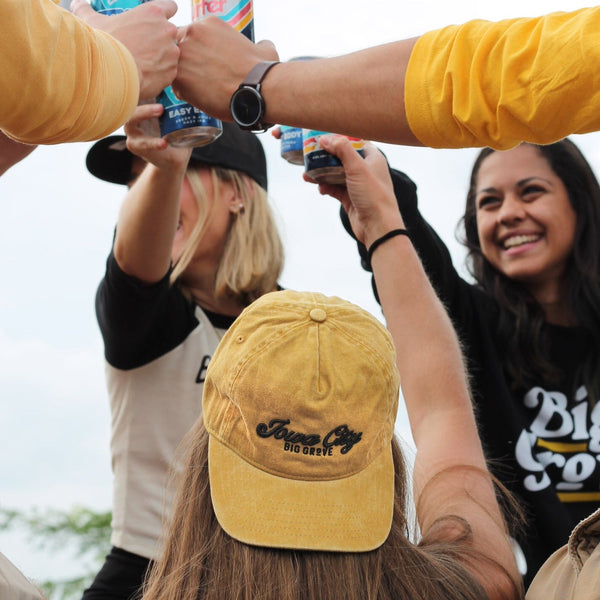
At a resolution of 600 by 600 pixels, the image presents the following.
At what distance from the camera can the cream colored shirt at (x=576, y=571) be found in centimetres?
120

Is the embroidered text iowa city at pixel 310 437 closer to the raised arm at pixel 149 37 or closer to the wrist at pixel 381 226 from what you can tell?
the wrist at pixel 381 226

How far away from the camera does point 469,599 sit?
4.12ft

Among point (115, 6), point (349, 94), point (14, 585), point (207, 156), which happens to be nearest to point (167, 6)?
point (115, 6)

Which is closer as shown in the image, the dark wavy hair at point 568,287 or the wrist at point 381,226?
the wrist at point 381,226

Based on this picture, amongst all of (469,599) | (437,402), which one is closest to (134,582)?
(437,402)

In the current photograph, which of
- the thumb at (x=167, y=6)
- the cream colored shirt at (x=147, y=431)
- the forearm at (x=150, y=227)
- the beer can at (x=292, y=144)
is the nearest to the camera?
the thumb at (x=167, y=6)

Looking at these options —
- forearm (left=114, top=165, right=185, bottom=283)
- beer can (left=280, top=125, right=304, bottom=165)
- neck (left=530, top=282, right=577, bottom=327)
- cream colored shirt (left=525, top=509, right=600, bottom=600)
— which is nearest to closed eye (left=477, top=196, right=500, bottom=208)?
neck (left=530, top=282, right=577, bottom=327)

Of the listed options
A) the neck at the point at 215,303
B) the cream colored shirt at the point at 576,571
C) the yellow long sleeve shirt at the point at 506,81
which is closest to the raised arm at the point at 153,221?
the neck at the point at 215,303

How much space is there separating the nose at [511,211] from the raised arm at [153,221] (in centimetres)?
100

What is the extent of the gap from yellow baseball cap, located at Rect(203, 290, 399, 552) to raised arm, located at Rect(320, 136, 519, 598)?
0.18 meters

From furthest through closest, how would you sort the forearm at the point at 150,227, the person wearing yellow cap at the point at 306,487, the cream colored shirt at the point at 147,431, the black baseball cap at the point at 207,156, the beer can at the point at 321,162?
1. the black baseball cap at the point at 207,156
2. the cream colored shirt at the point at 147,431
3. the forearm at the point at 150,227
4. the beer can at the point at 321,162
5. the person wearing yellow cap at the point at 306,487

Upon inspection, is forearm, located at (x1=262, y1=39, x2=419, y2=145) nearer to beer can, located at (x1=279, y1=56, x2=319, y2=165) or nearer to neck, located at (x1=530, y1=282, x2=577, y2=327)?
beer can, located at (x1=279, y1=56, x2=319, y2=165)

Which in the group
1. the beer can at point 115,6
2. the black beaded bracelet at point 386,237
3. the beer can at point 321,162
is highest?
the beer can at point 115,6

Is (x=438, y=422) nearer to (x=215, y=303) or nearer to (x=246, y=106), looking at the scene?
(x=246, y=106)
